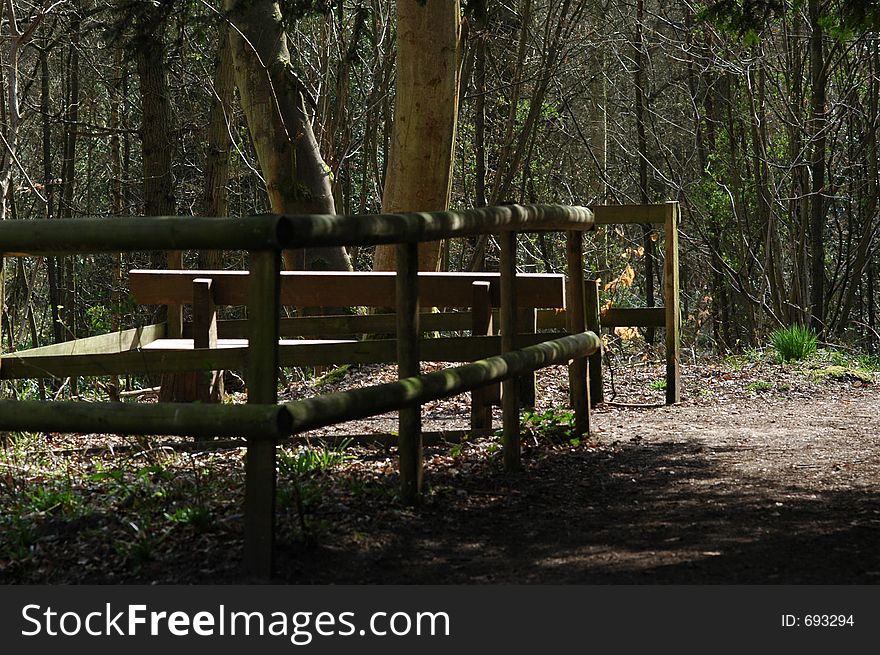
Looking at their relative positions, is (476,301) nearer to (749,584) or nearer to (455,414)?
(455,414)

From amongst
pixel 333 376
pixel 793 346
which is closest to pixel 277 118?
pixel 333 376

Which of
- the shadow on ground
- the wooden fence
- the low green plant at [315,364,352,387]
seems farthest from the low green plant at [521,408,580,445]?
the low green plant at [315,364,352,387]

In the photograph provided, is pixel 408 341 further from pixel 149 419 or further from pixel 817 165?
pixel 817 165

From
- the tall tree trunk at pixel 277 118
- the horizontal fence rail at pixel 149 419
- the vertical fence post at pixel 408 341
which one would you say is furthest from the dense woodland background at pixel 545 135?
the horizontal fence rail at pixel 149 419

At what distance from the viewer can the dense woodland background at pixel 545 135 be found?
44.1 ft

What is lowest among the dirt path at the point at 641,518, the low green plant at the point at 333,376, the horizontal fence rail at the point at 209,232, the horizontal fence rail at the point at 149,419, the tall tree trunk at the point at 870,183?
the dirt path at the point at 641,518

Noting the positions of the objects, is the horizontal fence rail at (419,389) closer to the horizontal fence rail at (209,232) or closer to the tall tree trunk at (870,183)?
the horizontal fence rail at (209,232)

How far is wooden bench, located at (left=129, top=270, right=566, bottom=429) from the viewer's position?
650cm

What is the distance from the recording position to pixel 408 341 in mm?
4406

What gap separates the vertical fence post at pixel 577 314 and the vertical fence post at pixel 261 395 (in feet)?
9.33

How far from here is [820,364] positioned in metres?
10.6

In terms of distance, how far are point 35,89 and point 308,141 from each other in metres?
13.3

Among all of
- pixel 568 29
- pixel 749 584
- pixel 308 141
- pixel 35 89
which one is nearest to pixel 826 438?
pixel 749 584

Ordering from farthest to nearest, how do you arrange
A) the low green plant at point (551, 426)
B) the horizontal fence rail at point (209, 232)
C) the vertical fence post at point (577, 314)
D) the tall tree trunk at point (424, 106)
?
the tall tree trunk at point (424, 106) → the low green plant at point (551, 426) → the vertical fence post at point (577, 314) → the horizontal fence rail at point (209, 232)
